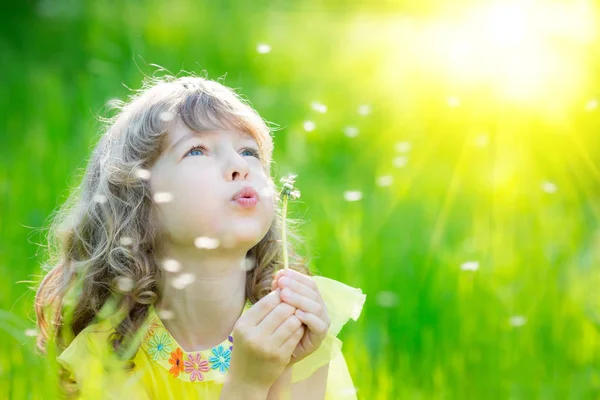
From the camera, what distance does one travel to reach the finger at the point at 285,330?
5.86ft

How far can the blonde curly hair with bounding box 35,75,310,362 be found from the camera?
2.21m

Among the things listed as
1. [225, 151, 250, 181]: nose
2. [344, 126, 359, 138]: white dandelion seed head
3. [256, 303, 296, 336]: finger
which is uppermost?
[344, 126, 359, 138]: white dandelion seed head

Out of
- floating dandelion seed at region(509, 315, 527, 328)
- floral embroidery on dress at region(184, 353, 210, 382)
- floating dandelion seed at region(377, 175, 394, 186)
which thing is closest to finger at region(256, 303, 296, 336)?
floral embroidery on dress at region(184, 353, 210, 382)

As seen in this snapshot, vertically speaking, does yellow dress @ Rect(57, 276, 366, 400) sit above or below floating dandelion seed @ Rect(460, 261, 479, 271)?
below

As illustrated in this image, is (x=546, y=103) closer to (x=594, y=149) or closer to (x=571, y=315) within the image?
(x=594, y=149)

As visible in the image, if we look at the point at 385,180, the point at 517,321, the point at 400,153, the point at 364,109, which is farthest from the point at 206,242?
the point at 364,109

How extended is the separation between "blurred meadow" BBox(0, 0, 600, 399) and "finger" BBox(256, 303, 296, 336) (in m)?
0.58

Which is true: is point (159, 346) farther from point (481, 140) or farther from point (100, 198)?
point (481, 140)

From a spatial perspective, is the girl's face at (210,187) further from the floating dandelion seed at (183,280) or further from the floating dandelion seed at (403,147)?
the floating dandelion seed at (403,147)

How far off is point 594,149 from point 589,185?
272 millimetres

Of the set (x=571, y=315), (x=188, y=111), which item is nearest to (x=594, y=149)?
(x=571, y=315)

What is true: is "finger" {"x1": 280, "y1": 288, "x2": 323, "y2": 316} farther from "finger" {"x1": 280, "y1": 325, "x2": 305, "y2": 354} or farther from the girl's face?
the girl's face

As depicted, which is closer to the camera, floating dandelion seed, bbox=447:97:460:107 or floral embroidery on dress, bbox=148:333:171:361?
floral embroidery on dress, bbox=148:333:171:361

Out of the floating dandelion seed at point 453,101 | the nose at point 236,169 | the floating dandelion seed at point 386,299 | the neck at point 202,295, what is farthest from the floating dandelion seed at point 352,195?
the nose at point 236,169
